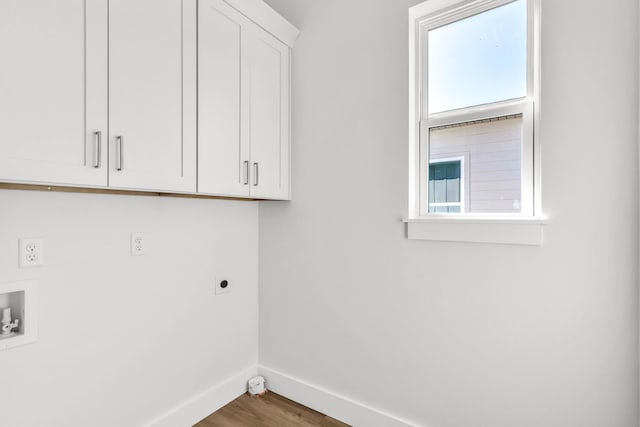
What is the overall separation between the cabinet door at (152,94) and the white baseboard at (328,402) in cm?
138

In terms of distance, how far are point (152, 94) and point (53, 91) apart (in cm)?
35

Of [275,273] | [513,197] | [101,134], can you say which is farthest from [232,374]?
[513,197]

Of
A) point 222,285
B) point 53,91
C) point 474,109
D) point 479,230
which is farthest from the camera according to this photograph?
point 222,285

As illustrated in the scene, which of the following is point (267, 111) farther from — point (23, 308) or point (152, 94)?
point (23, 308)

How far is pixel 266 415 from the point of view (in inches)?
77.5

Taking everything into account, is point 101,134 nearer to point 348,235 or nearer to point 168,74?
point 168,74

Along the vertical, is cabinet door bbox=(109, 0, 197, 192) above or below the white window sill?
above

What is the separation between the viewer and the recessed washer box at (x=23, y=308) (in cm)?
128

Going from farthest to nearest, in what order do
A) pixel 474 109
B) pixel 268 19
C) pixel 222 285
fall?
1. pixel 222 285
2. pixel 268 19
3. pixel 474 109

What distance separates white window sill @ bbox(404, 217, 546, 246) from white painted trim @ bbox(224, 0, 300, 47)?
1.32 m

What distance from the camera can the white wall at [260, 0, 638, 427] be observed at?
49.8 inches

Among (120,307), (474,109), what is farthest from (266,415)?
(474,109)

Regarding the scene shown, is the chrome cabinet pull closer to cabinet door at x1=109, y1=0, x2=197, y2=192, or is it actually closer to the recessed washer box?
cabinet door at x1=109, y1=0, x2=197, y2=192

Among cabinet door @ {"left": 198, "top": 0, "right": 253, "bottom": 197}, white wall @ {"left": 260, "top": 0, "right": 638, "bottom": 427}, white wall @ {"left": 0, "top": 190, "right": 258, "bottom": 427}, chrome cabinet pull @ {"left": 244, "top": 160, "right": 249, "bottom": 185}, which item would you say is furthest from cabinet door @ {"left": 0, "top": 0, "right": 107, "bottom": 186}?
white wall @ {"left": 260, "top": 0, "right": 638, "bottom": 427}
